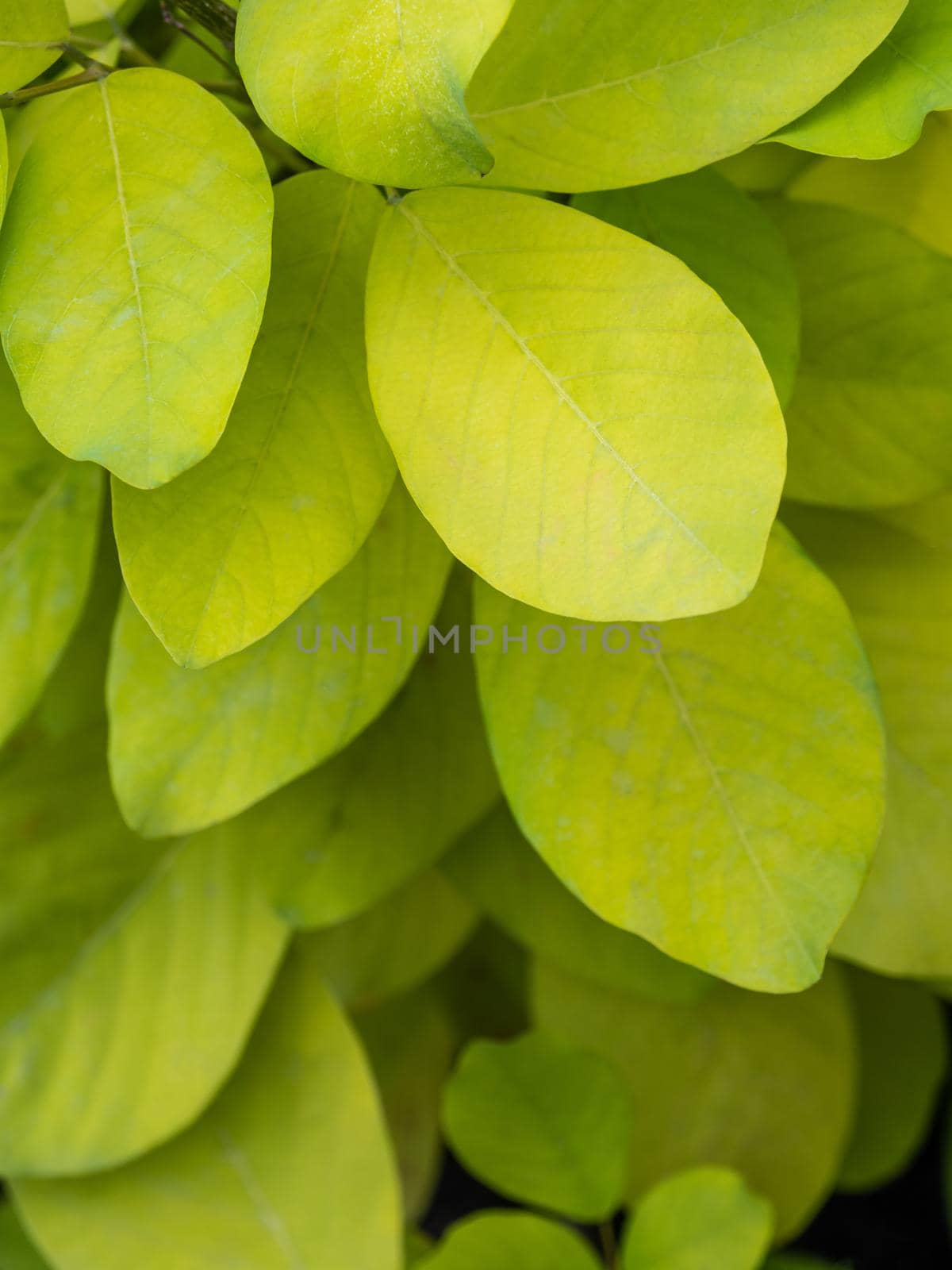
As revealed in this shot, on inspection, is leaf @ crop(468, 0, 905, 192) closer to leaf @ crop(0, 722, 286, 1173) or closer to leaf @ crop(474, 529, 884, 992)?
leaf @ crop(474, 529, 884, 992)

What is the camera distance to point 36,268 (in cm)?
32

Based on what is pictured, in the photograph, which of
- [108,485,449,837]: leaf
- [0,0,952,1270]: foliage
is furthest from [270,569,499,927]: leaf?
[108,485,449,837]: leaf

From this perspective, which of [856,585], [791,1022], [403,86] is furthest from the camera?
[791,1022]

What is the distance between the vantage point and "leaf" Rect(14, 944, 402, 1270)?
0.60 m

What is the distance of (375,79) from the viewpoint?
0.27m

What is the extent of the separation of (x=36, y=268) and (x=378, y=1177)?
0.48 m

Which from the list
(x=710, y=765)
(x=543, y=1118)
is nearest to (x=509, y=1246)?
(x=543, y=1118)

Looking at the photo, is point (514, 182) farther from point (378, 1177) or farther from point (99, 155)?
point (378, 1177)

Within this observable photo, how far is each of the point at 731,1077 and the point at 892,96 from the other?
21.6 inches

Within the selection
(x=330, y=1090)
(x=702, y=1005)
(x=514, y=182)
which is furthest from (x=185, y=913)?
(x=514, y=182)

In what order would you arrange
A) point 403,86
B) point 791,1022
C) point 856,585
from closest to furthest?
point 403,86 → point 856,585 → point 791,1022

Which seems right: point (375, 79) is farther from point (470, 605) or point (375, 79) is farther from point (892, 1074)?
point (892, 1074)

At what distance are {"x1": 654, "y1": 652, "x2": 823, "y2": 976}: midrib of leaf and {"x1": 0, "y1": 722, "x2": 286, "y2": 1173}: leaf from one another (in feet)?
0.88

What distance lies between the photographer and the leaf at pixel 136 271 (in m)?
0.30
